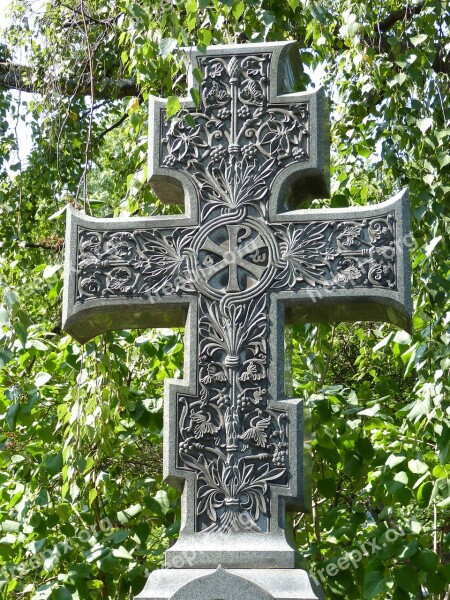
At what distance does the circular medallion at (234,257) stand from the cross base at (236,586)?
0.82 m

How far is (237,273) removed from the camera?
3.12m

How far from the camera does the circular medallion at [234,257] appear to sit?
10.2 ft

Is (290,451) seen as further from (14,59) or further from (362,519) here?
(14,59)

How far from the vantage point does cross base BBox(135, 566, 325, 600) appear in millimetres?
2662

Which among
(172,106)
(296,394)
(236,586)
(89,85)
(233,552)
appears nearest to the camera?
(236,586)

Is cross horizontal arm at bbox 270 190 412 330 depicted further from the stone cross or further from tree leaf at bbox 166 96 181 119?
tree leaf at bbox 166 96 181 119

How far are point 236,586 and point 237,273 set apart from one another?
936 millimetres

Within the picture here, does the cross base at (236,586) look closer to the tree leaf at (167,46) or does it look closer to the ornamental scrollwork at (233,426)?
the ornamental scrollwork at (233,426)

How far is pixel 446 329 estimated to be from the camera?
Answer: 3.96 metres

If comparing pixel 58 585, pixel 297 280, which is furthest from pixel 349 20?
pixel 58 585

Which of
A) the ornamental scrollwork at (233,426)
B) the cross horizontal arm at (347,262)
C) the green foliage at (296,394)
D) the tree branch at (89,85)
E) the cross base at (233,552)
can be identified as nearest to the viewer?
the cross base at (233,552)

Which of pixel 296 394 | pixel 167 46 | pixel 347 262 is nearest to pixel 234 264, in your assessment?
pixel 347 262

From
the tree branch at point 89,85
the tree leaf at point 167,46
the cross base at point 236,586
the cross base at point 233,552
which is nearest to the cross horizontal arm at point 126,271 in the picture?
the tree leaf at point 167,46

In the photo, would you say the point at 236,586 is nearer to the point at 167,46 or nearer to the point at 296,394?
the point at 167,46
